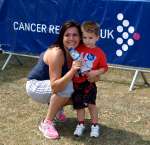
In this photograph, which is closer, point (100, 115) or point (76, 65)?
point (76, 65)

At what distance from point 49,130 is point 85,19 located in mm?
2487

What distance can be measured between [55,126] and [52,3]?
2.62 metres

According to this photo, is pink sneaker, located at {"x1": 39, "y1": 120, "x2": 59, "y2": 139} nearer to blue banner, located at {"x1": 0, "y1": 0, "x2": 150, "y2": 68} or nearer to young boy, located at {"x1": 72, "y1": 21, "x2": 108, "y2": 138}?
young boy, located at {"x1": 72, "y1": 21, "x2": 108, "y2": 138}

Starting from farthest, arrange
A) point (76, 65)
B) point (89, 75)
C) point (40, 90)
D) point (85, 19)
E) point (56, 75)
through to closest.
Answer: point (85, 19) < point (40, 90) < point (89, 75) < point (56, 75) < point (76, 65)

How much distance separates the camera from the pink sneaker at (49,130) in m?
4.75

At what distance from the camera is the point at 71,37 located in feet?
14.9

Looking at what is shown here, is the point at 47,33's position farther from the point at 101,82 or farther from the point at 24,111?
the point at 24,111

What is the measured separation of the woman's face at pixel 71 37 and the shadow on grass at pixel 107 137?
973 mm

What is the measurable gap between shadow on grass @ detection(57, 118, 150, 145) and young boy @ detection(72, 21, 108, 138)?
2.6 inches

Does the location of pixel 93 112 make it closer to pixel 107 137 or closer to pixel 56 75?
pixel 107 137

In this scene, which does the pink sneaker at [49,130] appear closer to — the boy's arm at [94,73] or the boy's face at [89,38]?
the boy's arm at [94,73]

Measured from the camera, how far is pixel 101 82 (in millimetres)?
6953

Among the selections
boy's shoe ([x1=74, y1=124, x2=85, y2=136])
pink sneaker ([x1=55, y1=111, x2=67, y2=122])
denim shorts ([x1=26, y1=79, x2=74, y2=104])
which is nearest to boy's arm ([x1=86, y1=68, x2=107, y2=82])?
denim shorts ([x1=26, y1=79, x2=74, y2=104])

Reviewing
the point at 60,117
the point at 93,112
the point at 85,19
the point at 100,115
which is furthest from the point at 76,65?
the point at 85,19
